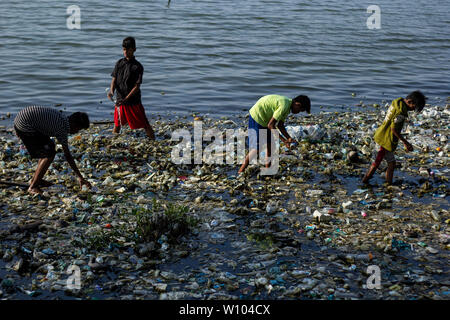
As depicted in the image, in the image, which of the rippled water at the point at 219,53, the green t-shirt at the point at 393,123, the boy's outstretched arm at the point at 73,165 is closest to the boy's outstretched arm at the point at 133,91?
the boy's outstretched arm at the point at 73,165

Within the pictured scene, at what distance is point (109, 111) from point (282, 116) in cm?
584

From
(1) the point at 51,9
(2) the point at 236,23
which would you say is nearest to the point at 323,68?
(2) the point at 236,23

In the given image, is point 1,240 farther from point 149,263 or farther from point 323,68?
point 323,68

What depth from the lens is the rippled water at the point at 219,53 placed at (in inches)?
506

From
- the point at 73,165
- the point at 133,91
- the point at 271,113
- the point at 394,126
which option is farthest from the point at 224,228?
the point at 133,91

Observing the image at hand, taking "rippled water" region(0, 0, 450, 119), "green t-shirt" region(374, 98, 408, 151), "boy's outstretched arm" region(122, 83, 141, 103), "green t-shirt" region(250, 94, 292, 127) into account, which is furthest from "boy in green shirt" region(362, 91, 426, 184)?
"rippled water" region(0, 0, 450, 119)

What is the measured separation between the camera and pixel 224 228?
19.3 feet

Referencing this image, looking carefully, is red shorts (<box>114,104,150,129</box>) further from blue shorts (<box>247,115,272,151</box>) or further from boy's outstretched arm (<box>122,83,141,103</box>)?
blue shorts (<box>247,115,272,151</box>)

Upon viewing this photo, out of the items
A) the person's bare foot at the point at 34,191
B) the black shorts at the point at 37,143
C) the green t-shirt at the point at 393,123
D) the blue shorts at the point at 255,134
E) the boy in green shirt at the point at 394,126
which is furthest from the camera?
the blue shorts at the point at 255,134

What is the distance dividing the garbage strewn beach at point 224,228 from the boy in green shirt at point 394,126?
446mm

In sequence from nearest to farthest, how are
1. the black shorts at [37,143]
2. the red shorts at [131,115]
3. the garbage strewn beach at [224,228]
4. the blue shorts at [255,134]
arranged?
1. the garbage strewn beach at [224,228]
2. the black shorts at [37,143]
3. the blue shorts at [255,134]
4. the red shorts at [131,115]

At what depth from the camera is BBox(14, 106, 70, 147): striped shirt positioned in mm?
6117

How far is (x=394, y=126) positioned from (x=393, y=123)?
4 cm

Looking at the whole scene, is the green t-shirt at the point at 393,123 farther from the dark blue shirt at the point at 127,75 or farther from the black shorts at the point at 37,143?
the black shorts at the point at 37,143
